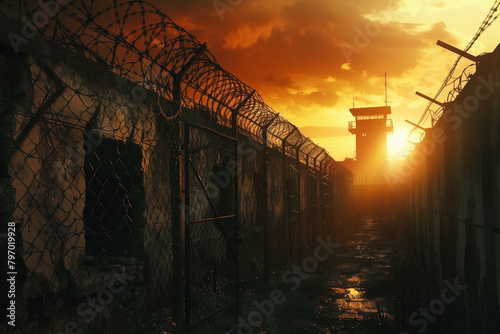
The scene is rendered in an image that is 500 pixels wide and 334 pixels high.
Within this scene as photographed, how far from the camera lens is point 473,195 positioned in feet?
13.8

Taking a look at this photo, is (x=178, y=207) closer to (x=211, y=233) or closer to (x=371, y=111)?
(x=211, y=233)

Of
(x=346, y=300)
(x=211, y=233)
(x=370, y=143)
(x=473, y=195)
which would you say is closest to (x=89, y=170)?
(x=211, y=233)

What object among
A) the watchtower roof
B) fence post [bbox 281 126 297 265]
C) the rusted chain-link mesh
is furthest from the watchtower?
the rusted chain-link mesh

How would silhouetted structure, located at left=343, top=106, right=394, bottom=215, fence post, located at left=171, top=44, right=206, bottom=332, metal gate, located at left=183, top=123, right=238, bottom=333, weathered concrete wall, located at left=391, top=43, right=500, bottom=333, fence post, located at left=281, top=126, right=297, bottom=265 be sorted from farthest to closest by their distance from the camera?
silhouetted structure, located at left=343, top=106, right=394, bottom=215
fence post, located at left=281, top=126, right=297, bottom=265
metal gate, located at left=183, top=123, right=238, bottom=333
fence post, located at left=171, top=44, right=206, bottom=332
weathered concrete wall, located at left=391, top=43, right=500, bottom=333

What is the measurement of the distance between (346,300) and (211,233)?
3083 millimetres

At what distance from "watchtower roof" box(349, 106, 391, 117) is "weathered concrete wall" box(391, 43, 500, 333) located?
4447 cm

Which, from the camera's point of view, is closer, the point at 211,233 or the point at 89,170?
the point at 89,170

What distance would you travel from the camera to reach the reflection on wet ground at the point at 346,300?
5.64 metres

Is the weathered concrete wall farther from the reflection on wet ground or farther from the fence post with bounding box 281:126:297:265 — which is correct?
the fence post with bounding box 281:126:297:265

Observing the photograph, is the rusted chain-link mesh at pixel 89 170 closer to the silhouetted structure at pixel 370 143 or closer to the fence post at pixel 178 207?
the fence post at pixel 178 207

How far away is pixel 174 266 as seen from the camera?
4.18 metres

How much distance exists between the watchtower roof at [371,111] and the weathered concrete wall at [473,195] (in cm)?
4447

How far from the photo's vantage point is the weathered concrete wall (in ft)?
11.6

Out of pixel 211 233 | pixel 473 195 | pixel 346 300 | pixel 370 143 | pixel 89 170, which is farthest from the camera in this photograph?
pixel 370 143
